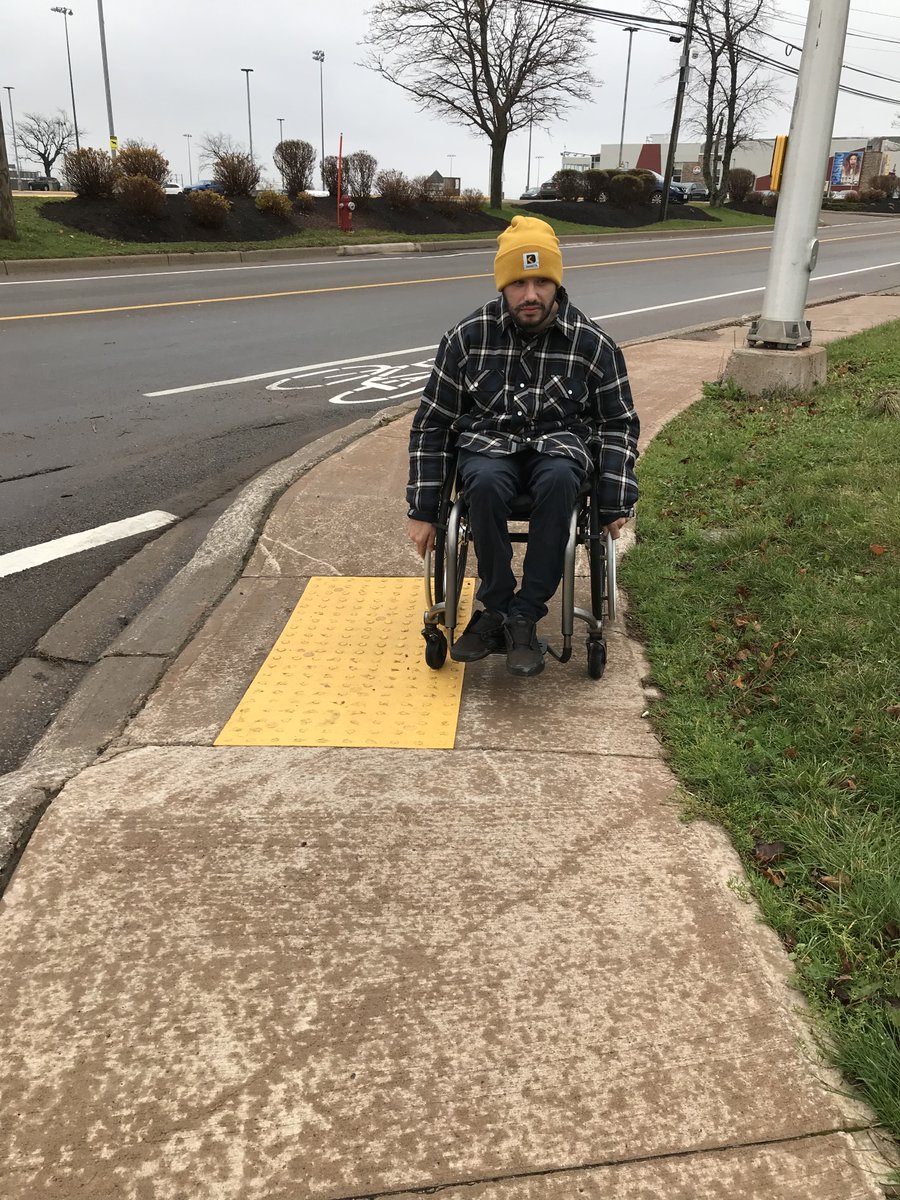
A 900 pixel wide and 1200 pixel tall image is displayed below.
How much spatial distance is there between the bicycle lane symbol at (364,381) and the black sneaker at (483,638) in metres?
5.21

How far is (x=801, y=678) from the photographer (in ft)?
11.1

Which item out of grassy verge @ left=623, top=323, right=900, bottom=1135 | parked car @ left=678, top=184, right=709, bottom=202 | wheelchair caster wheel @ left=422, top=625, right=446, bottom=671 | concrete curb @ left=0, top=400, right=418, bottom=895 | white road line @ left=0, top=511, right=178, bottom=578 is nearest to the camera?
grassy verge @ left=623, top=323, right=900, bottom=1135

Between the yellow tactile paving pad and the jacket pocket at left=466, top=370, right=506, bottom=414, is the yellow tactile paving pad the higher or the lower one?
the lower one

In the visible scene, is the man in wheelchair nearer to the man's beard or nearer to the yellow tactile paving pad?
the man's beard

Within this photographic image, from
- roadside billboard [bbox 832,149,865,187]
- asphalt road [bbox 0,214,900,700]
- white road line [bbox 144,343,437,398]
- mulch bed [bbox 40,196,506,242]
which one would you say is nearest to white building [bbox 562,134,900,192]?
roadside billboard [bbox 832,149,865,187]

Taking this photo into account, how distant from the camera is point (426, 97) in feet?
117

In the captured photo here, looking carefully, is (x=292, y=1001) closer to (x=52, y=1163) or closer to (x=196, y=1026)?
(x=196, y=1026)

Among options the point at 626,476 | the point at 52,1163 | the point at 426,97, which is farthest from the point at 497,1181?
the point at 426,97

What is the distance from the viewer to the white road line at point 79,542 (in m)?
4.73

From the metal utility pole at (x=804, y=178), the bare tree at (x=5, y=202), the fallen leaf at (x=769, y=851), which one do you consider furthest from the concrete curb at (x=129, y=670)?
the bare tree at (x=5, y=202)

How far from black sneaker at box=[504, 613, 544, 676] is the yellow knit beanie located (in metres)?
1.20

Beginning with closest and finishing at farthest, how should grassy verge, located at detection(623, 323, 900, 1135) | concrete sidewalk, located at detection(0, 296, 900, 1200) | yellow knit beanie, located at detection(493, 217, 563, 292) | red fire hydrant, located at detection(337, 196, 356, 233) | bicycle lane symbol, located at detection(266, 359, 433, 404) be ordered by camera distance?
concrete sidewalk, located at detection(0, 296, 900, 1200) → grassy verge, located at detection(623, 323, 900, 1135) → yellow knit beanie, located at detection(493, 217, 563, 292) → bicycle lane symbol, located at detection(266, 359, 433, 404) → red fire hydrant, located at detection(337, 196, 356, 233)

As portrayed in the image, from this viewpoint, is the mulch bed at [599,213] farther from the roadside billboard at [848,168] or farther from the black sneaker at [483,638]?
the roadside billboard at [848,168]

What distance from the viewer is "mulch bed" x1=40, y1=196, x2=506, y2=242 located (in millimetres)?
20453
